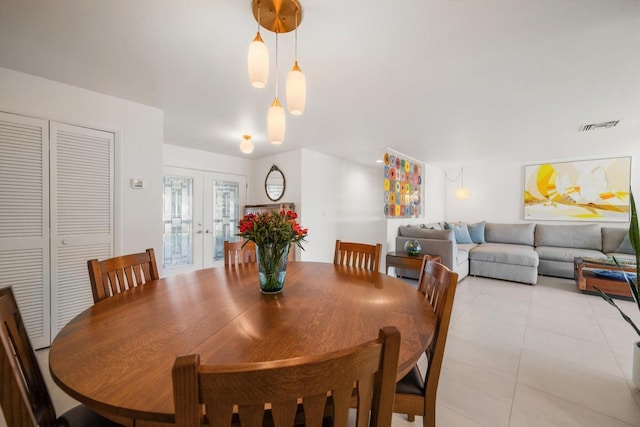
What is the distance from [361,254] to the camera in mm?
2154

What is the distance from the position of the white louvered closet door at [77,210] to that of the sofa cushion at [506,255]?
5.26 m

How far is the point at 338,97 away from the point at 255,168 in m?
3.14

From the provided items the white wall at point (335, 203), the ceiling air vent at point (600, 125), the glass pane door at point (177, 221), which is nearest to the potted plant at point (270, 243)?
the white wall at point (335, 203)

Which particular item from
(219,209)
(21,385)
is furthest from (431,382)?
(219,209)

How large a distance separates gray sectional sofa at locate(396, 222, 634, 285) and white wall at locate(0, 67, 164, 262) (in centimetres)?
372

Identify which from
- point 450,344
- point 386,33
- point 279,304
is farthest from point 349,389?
point 450,344

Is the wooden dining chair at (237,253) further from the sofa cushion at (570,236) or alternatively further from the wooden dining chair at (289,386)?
the sofa cushion at (570,236)

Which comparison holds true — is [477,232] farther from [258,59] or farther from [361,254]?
[258,59]

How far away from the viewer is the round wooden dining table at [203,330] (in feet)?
2.10

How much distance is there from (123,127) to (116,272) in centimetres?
177

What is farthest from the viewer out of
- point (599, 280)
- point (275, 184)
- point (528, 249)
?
point (275, 184)

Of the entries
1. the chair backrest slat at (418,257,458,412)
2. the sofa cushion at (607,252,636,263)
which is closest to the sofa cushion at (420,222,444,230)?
the sofa cushion at (607,252,636,263)

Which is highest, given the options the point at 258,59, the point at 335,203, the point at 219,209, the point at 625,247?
the point at 258,59

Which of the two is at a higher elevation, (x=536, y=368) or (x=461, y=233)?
(x=461, y=233)
